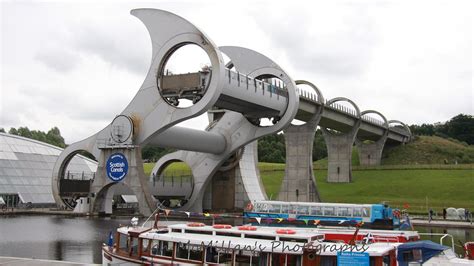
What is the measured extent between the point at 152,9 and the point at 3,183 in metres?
29.0

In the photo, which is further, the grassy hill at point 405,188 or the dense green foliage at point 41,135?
the dense green foliage at point 41,135

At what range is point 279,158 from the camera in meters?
150

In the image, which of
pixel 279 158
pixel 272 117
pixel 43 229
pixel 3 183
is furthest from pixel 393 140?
pixel 43 229

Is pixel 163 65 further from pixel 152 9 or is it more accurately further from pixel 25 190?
pixel 25 190

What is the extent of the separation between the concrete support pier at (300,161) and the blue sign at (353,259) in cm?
6053

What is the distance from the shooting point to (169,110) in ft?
187

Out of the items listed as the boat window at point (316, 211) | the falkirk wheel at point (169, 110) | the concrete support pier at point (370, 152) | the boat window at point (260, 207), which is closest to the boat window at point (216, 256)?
the boat window at point (316, 211)

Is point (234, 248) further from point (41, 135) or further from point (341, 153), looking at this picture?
point (41, 135)

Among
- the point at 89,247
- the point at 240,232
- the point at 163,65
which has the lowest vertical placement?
the point at 89,247

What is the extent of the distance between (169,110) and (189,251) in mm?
36836

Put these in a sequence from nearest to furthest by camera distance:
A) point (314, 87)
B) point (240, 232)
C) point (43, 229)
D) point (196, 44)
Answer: point (240, 232), point (43, 229), point (196, 44), point (314, 87)

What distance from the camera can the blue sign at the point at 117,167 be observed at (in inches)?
2319

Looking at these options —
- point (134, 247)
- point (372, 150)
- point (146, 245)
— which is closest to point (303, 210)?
point (134, 247)

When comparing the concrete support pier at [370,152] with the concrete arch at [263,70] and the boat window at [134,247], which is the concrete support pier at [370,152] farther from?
the boat window at [134,247]
